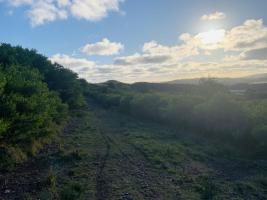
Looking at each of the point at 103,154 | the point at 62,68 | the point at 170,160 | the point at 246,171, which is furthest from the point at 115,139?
the point at 62,68

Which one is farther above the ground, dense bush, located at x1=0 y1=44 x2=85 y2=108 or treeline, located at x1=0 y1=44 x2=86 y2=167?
dense bush, located at x1=0 y1=44 x2=85 y2=108

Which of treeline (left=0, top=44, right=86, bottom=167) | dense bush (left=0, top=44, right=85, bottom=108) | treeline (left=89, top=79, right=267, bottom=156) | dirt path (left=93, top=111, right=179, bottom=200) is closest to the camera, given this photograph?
dirt path (left=93, top=111, right=179, bottom=200)

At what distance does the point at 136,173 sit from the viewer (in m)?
21.8

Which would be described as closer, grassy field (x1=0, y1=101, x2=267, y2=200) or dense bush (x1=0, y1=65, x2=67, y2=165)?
grassy field (x1=0, y1=101, x2=267, y2=200)

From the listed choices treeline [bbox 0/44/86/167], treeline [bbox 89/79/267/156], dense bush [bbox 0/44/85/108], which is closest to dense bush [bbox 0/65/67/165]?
treeline [bbox 0/44/86/167]

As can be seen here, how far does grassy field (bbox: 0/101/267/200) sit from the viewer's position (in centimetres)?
1769

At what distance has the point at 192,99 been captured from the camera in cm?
4738

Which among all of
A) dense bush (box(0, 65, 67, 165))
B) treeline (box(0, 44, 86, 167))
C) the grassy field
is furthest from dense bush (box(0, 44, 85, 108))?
dense bush (box(0, 65, 67, 165))

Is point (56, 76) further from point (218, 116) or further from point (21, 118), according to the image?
point (21, 118)

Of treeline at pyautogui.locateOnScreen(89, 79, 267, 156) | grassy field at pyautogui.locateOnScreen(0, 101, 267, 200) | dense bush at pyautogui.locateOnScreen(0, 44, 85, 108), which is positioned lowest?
grassy field at pyautogui.locateOnScreen(0, 101, 267, 200)

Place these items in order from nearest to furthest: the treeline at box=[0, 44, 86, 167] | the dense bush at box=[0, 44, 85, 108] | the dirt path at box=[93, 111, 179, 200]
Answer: the dirt path at box=[93, 111, 179, 200] < the treeline at box=[0, 44, 86, 167] < the dense bush at box=[0, 44, 85, 108]

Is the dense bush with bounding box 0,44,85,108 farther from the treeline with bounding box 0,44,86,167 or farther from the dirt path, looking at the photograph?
the dirt path

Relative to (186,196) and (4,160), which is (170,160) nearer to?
(186,196)

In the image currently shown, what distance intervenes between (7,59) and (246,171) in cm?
3549
